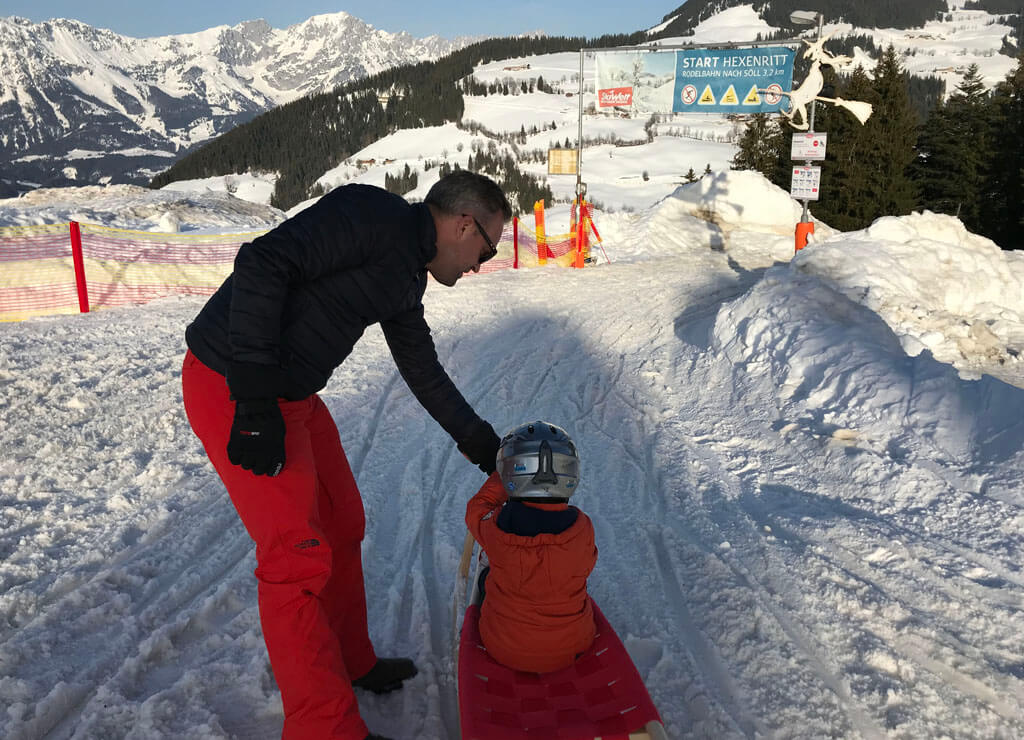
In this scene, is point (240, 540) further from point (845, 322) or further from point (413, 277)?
point (845, 322)

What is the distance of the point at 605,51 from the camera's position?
755 inches

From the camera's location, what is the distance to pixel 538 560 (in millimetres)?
2434

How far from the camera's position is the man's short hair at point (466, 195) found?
229cm

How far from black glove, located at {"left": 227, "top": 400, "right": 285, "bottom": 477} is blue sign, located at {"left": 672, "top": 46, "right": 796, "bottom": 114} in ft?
59.9

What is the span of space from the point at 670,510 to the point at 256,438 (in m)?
3.17

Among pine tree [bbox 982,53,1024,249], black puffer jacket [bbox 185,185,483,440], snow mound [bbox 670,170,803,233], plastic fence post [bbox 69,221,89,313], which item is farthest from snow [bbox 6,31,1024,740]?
pine tree [bbox 982,53,1024,249]

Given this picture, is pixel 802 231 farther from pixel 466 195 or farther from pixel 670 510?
pixel 466 195

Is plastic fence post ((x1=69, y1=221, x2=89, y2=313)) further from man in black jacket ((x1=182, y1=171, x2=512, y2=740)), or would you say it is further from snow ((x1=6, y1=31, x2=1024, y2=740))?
man in black jacket ((x1=182, y1=171, x2=512, y2=740))

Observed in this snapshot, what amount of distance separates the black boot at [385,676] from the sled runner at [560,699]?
32 cm

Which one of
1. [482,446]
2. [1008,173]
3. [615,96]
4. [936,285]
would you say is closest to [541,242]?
[615,96]

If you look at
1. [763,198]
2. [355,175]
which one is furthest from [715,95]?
[355,175]

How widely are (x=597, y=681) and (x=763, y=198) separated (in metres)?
18.8

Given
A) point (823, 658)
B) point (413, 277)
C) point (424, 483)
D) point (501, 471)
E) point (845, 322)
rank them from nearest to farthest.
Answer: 1. point (413, 277)
2. point (501, 471)
3. point (823, 658)
4. point (424, 483)
5. point (845, 322)

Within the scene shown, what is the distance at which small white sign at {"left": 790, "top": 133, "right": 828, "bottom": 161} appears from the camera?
40.4ft
